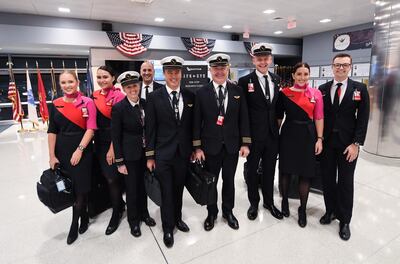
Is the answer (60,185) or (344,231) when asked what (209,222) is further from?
(60,185)

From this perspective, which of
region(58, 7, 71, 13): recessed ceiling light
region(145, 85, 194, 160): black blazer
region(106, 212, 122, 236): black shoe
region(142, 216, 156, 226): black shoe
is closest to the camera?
region(145, 85, 194, 160): black blazer

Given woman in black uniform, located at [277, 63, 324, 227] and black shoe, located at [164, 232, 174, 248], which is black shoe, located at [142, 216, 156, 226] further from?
woman in black uniform, located at [277, 63, 324, 227]

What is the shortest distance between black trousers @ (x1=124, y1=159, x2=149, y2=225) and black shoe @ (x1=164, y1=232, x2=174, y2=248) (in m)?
0.38

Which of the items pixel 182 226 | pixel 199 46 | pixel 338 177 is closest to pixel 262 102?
pixel 338 177

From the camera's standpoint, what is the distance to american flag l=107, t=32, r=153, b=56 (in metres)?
7.87

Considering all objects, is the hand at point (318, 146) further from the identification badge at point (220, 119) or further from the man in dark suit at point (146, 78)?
the man in dark suit at point (146, 78)

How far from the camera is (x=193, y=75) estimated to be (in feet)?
18.2

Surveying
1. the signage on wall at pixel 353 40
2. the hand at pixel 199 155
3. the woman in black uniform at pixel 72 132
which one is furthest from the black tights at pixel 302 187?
the signage on wall at pixel 353 40

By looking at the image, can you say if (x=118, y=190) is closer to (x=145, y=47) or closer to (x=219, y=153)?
(x=219, y=153)

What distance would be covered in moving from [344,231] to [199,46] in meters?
8.21

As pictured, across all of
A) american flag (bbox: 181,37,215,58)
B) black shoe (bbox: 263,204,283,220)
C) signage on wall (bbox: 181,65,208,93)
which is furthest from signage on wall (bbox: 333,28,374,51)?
black shoe (bbox: 263,204,283,220)

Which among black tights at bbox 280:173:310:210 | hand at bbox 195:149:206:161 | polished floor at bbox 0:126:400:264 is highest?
hand at bbox 195:149:206:161

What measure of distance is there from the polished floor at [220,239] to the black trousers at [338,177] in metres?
0.25

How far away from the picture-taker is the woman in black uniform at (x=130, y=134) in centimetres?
210
